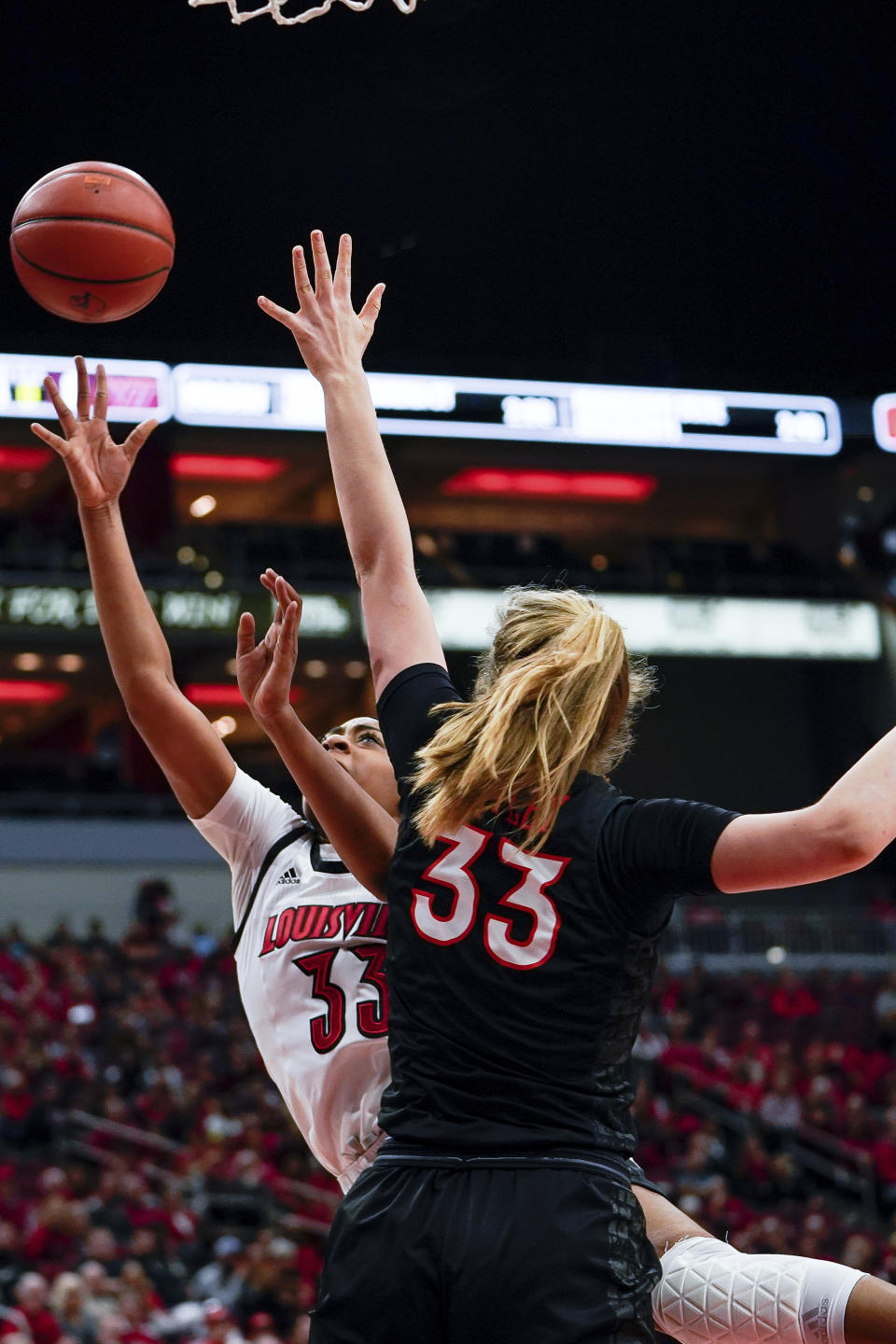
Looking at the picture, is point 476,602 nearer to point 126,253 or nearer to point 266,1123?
point 266,1123

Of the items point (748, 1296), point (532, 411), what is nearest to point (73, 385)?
point (532, 411)

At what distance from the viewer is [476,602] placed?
2227 cm

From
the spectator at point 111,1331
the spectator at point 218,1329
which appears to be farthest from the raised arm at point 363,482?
the spectator at point 218,1329

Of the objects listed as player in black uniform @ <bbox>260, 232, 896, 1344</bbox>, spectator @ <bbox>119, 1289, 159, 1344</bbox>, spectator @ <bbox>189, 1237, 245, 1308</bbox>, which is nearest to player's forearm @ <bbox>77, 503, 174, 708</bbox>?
player in black uniform @ <bbox>260, 232, 896, 1344</bbox>

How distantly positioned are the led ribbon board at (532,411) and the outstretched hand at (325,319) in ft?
52.7

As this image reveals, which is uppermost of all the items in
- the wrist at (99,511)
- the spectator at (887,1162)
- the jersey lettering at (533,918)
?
the wrist at (99,511)

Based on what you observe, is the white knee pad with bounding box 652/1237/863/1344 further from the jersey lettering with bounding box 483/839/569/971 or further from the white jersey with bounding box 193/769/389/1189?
the jersey lettering with bounding box 483/839/569/971

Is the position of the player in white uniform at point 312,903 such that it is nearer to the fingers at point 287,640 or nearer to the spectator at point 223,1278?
the fingers at point 287,640

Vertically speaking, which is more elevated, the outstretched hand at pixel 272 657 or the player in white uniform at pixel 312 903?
the outstretched hand at pixel 272 657

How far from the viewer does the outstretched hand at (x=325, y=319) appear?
2684mm

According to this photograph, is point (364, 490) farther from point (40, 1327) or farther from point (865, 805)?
point (40, 1327)

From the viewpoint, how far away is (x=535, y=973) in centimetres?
204

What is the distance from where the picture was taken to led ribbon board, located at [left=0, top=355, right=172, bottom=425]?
59.5 ft

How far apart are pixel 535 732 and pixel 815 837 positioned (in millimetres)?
423
